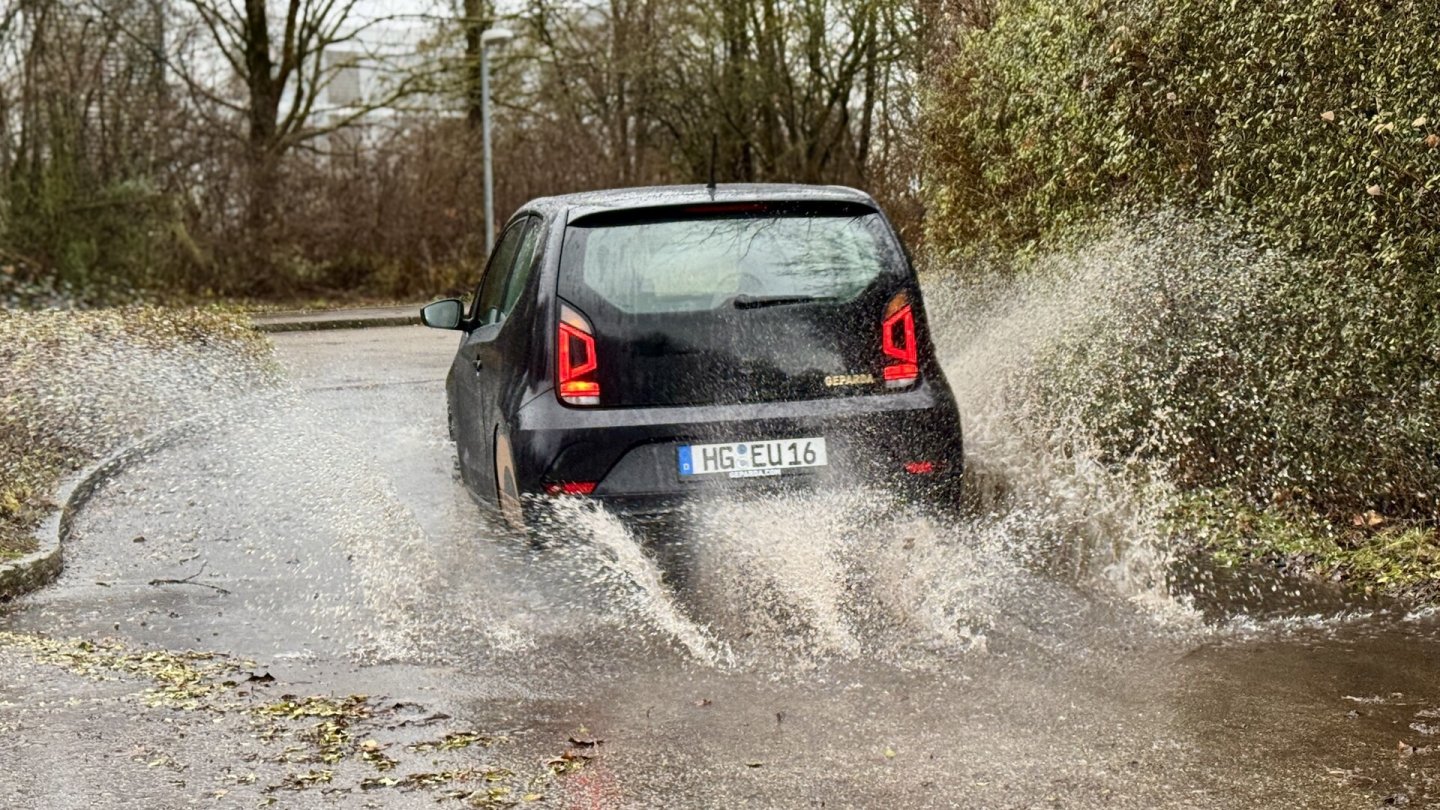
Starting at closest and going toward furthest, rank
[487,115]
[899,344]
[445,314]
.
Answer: [899,344] < [445,314] < [487,115]

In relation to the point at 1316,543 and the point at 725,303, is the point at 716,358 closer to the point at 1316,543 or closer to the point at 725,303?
the point at 725,303

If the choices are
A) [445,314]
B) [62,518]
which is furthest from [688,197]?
[62,518]

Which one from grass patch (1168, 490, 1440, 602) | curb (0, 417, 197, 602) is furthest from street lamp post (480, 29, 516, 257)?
grass patch (1168, 490, 1440, 602)

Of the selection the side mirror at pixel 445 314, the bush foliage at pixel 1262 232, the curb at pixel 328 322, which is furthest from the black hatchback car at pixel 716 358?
the curb at pixel 328 322

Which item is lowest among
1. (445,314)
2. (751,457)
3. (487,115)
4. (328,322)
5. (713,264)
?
(328,322)

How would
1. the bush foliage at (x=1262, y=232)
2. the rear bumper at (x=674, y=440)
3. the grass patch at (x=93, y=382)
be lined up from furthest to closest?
the grass patch at (x=93, y=382) < the bush foliage at (x=1262, y=232) < the rear bumper at (x=674, y=440)

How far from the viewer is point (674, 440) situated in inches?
241

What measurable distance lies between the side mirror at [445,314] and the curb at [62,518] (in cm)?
196

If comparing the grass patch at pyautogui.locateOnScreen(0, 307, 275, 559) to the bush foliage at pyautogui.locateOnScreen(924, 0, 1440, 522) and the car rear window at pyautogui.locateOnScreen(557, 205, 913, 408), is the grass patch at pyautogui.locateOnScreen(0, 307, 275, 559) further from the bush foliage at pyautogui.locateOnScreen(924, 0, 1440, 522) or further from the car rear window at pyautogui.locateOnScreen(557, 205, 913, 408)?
the bush foliage at pyautogui.locateOnScreen(924, 0, 1440, 522)

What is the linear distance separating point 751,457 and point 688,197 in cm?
105

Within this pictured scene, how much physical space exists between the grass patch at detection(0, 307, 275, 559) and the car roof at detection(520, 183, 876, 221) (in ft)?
9.71

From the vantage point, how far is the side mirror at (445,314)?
7.67 metres

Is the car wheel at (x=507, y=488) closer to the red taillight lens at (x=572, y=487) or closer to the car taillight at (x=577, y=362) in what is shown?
the red taillight lens at (x=572, y=487)

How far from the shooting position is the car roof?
6.36 meters
